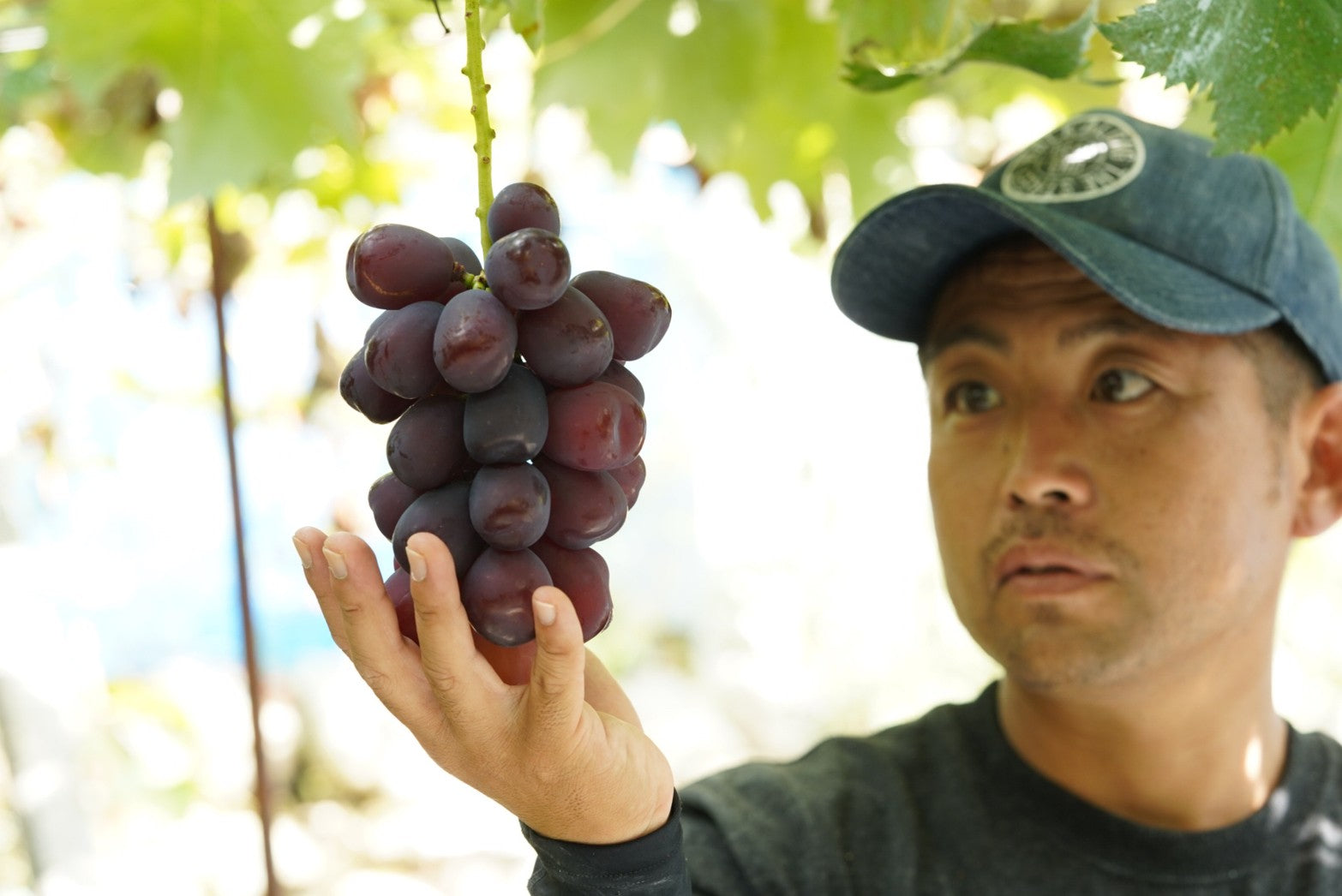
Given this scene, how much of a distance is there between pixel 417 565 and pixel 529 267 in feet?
0.41

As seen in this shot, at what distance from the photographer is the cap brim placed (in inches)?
39.7

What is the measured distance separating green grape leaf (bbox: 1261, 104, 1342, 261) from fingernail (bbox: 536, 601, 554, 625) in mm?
798

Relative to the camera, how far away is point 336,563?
49 cm

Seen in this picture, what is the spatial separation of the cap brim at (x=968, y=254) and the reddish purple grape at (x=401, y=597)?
2.25ft

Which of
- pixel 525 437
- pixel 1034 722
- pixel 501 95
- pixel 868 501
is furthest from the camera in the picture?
pixel 868 501

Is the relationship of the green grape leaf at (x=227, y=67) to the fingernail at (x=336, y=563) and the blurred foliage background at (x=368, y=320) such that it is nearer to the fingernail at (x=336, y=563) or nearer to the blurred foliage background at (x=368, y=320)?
the blurred foliage background at (x=368, y=320)

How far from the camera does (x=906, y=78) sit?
0.81 meters

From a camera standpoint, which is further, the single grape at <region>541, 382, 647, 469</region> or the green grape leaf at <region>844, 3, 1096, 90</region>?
the green grape leaf at <region>844, 3, 1096, 90</region>

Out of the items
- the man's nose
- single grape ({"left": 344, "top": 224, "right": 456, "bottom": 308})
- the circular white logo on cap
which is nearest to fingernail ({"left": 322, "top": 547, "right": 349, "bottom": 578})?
single grape ({"left": 344, "top": 224, "right": 456, "bottom": 308})

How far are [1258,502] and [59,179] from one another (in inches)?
67.6

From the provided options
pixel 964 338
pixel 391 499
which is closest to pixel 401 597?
pixel 391 499

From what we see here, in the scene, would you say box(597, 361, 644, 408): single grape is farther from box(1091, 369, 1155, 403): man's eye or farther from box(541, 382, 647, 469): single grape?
box(1091, 369, 1155, 403): man's eye

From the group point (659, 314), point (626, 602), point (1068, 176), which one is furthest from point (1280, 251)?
point (626, 602)

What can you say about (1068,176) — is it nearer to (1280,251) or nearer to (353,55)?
(1280,251)
